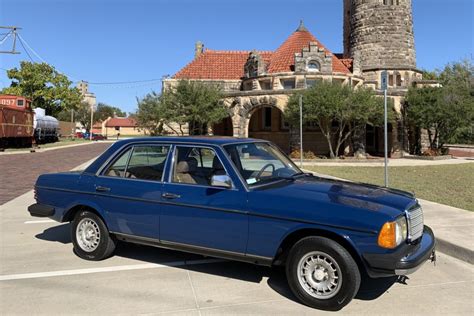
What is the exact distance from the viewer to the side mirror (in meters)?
4.62

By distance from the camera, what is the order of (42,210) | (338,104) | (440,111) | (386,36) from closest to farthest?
1. (42,210)
2. (338,104)
3. (440,111)
4. (386,36)

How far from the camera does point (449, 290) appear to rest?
4.69m

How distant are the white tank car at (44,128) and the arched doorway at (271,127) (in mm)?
23072

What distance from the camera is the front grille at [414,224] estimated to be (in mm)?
4323

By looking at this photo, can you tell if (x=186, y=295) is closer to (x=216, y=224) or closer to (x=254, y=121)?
(x=216, y=224)

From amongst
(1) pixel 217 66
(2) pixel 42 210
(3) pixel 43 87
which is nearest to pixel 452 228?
(2) pixel 42 210

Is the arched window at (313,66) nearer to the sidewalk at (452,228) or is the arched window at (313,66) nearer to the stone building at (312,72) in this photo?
the stone building at (312,72)

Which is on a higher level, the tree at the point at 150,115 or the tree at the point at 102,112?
the tree at the point at 102,112

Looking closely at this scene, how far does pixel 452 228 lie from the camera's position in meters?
6.88

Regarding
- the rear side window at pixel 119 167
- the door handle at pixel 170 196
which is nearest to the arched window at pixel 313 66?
the rear side window at pixel 119 167

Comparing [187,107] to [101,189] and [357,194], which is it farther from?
[357,194]

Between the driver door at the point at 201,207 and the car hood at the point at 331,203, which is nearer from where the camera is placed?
the car hood at the point at 331,203

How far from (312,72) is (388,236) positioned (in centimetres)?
2744

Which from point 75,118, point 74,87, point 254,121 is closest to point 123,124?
point 75,118
